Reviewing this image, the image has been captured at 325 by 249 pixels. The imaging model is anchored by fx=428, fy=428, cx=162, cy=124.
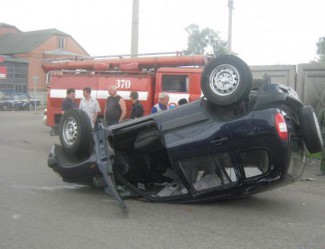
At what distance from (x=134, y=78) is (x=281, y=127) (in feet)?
23.1

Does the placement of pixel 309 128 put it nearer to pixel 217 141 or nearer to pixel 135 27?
pixel 217 141

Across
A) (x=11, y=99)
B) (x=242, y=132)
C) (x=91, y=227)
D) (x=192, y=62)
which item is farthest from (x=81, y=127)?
(x=11, y=99)

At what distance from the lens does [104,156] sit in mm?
5297

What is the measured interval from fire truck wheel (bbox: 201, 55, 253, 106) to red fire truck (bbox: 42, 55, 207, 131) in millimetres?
4766

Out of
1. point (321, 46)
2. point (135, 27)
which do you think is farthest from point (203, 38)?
point (135, 27)

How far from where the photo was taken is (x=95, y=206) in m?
5.32

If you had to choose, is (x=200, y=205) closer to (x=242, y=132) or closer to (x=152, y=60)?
(x=242, y=132)

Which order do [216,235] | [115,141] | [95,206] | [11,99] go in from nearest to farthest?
[216,235] < [95,206] < [115,141] < [11,99]

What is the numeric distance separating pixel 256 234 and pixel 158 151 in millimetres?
1879

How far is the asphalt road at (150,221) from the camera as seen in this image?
4062 mm

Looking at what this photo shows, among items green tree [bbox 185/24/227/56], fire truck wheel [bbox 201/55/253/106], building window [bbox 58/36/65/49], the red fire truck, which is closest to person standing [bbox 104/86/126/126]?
the red fire truck

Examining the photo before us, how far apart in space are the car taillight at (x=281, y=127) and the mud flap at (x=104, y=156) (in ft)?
6.58

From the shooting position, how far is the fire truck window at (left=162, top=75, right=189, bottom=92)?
35.2 feet

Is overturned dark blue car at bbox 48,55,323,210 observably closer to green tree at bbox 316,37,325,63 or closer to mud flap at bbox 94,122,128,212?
mud flap at bbox 94,122,128,212
